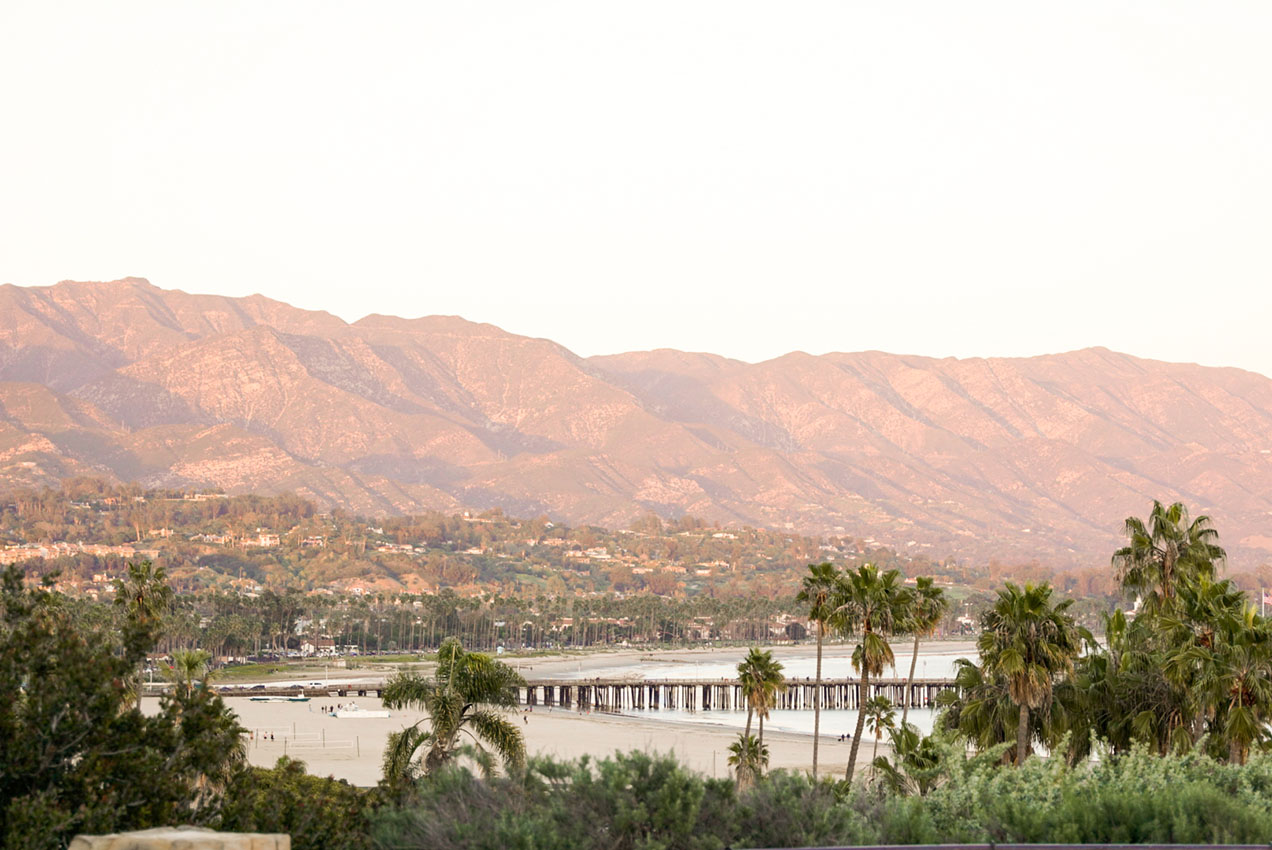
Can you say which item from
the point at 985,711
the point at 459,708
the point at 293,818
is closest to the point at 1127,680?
the point at 985,711

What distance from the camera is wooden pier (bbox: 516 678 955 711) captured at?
137625 mm

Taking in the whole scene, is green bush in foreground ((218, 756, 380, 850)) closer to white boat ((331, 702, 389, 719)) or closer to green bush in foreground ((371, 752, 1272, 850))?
green bush in foreground ((371, 752, 1272, 850))

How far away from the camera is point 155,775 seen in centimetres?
1617

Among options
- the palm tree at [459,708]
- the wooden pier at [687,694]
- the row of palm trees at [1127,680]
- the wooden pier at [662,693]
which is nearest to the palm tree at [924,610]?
the row of palm trees at [1127,680]

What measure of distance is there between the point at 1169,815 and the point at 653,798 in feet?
22.7

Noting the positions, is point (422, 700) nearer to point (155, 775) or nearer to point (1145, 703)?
point (155, 775)

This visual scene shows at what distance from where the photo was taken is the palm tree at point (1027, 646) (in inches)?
1393

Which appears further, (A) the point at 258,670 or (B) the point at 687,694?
(A) the point at 258,670

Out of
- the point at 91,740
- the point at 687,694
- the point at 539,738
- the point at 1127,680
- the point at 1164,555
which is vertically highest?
the point at 1164,555

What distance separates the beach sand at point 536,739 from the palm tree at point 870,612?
96.3ft

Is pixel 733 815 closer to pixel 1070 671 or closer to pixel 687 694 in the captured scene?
pixel 1070 671

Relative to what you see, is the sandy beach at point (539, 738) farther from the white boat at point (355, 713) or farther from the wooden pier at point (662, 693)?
the wooden pier at point (662, 693)

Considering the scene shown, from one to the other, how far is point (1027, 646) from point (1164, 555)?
10953mm

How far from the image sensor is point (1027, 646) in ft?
117
